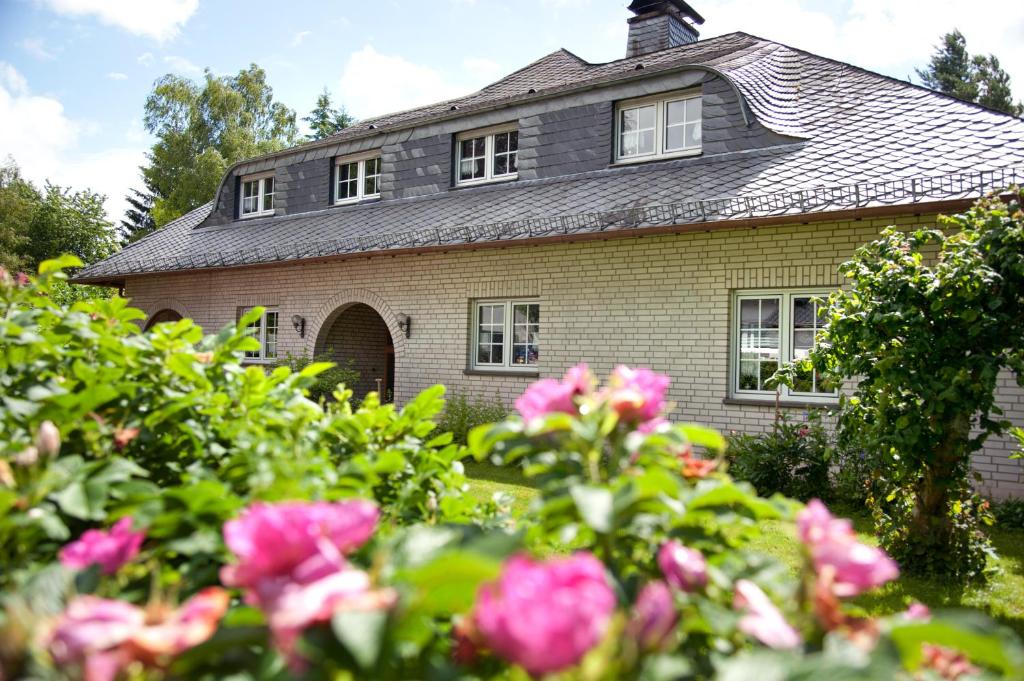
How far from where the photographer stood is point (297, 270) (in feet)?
46.5

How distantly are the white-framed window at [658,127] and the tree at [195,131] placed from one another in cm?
2636

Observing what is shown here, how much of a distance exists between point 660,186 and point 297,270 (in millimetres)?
7284

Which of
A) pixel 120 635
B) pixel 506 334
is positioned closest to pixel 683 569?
pixel 120 635

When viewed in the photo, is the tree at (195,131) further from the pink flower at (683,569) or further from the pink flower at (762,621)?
the pink flower at (762,621)

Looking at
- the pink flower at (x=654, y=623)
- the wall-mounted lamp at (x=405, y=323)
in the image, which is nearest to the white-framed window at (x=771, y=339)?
the wall-mounted lamp at (x=405, y=323)

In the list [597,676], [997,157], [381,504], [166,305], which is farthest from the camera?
[166,305]

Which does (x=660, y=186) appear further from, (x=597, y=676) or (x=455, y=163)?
(x=597, y=676)

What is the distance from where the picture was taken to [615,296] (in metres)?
10.3

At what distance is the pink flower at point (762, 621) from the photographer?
3.09ft

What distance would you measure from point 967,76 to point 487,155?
1247 inches

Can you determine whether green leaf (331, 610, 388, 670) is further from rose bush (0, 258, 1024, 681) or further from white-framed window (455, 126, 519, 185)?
white-framed window (455, 126, 519, 185)

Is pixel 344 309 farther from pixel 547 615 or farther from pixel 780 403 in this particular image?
pixel 547 615

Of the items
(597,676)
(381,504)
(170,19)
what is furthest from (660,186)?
(170,19)

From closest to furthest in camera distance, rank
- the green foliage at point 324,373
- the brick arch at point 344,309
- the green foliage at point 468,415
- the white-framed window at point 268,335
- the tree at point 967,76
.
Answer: the green foliage at point 468,415 → the brick arch at point 344,309 → the green foliage at point 324,373 → the white-framed window at point 268,335 → the tree at point 967,76
